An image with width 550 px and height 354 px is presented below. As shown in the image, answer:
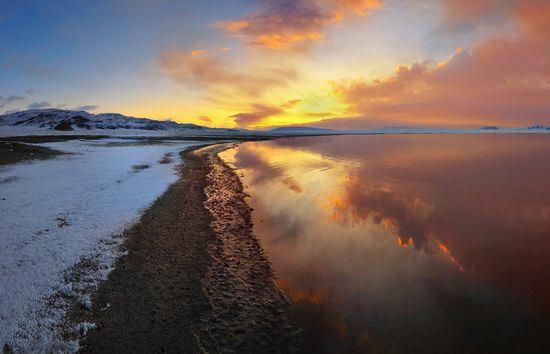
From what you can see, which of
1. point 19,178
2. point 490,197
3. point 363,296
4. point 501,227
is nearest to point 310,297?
point 363,296

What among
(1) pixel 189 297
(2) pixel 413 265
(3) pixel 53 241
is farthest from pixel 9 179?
(2) pixel 413 265

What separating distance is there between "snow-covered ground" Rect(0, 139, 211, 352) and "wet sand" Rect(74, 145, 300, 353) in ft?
1.78

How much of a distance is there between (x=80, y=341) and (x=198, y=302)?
8.17 ft

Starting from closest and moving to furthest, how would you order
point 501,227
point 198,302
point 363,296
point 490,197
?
1. point 198,302
2. point 363,296
3. point 501,227
4. point 490,197

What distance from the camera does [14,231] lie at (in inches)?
408

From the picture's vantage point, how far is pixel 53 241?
9.68 m

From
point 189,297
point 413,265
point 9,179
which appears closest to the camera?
point 189,297

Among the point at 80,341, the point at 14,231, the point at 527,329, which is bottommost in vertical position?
the point at 527,329

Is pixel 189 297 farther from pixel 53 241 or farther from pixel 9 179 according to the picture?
pixel 9 179

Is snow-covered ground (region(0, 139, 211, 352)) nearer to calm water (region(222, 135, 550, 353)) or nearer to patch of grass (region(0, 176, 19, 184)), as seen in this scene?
patch of grass (region(0, 176, 19, 184))

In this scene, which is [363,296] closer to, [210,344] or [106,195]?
[210,344]

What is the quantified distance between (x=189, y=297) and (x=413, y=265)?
712cm

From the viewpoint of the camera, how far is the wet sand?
239 inches

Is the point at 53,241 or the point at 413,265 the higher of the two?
the point at 53,241
